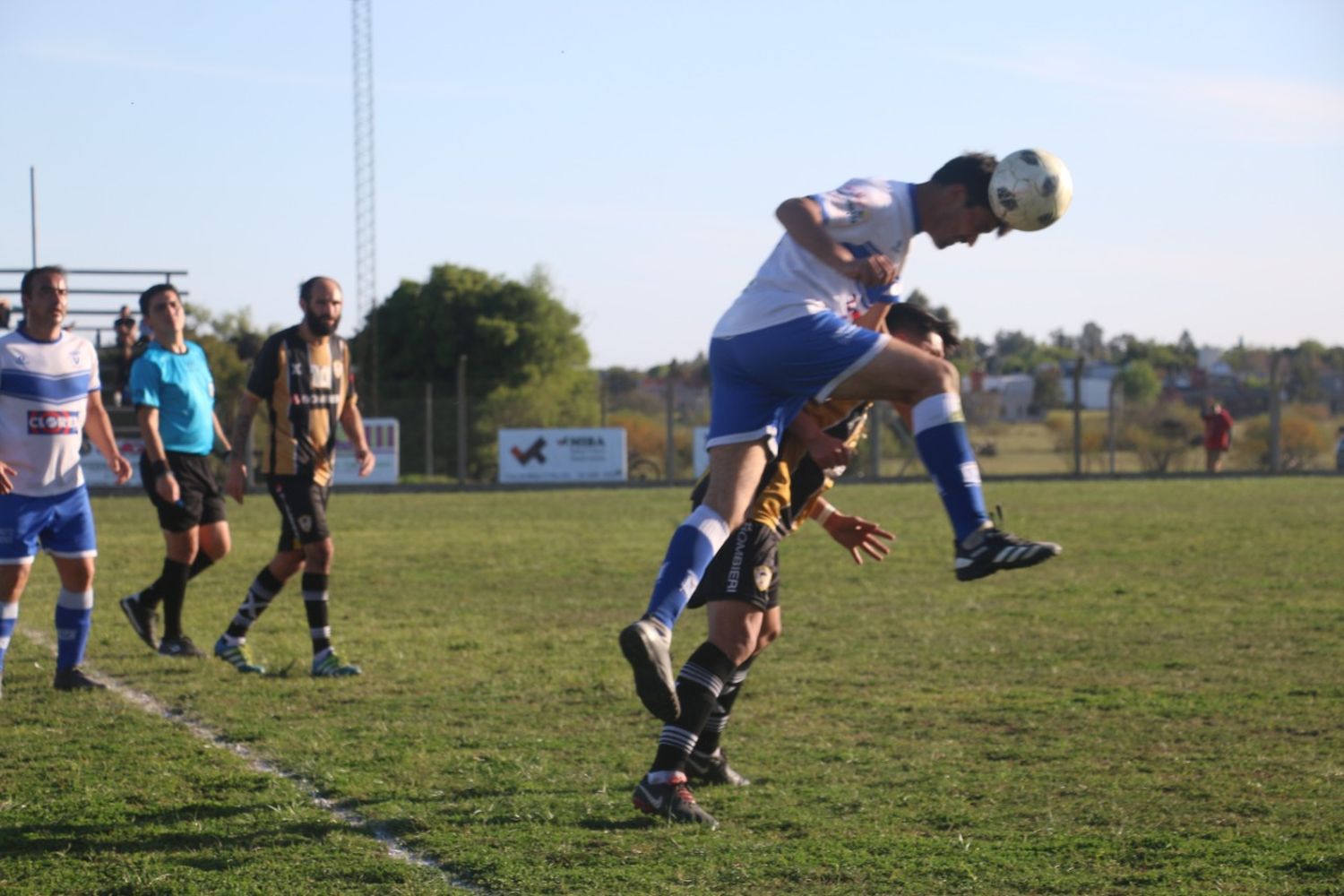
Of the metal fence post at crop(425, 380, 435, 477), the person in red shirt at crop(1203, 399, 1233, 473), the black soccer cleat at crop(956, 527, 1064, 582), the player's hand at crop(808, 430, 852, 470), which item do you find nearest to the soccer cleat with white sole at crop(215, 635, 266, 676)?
the player's hand at crop(808, 430, 852, 470)

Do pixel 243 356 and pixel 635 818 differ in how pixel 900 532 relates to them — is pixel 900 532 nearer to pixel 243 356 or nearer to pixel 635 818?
pixel 243 356

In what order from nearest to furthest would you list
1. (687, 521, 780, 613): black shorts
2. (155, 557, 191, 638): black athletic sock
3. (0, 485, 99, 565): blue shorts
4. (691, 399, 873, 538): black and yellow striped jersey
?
(687, 521, 780, 613): black shorts < (691, 399, 873, 538): black and yellow striped jersey < (0, 485, 99, 565): blue shorts < (155, 557, 191, 638): black athletic sock

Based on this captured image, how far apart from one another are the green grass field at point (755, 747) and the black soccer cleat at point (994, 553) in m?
0.88

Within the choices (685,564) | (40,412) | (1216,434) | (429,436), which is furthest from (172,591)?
(1216,434)

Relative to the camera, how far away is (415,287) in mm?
51719

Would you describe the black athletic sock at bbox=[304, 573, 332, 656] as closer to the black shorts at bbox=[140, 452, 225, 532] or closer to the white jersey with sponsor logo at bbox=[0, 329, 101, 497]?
the black shorts at bbox=[140, 452, 225, 532]

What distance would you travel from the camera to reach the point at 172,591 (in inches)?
368

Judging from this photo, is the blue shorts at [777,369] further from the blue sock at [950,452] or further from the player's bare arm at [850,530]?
the player's bare arm at [850,530]

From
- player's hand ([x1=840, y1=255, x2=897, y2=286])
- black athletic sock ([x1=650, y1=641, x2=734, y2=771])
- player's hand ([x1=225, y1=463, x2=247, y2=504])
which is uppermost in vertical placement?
player's hand ([x1=840, y1=255, x2=897, y2=286])

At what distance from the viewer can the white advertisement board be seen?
33.2 meters

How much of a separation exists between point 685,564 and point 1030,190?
1.69 metres

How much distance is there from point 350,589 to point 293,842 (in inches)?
330

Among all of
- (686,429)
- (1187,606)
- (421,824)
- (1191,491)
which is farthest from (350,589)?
(686,429)

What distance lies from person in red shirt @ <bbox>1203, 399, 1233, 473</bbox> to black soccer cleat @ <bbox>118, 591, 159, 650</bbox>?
101 ft
